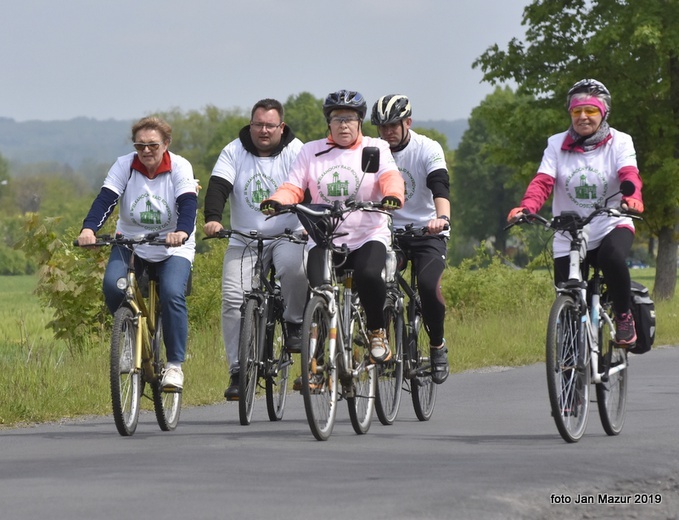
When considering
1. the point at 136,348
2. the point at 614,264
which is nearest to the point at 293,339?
the point at 136,348

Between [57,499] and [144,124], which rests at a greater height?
[144,124]

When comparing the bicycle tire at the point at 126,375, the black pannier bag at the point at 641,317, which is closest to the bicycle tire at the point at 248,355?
the bicycle tire at the point at 126,375

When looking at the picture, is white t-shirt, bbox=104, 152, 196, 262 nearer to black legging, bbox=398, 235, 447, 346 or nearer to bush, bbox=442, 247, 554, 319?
black legging, bbox=398, 235, 447, 346

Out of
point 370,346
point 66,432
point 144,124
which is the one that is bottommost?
point 66,432

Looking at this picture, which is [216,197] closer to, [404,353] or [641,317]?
[404,353]

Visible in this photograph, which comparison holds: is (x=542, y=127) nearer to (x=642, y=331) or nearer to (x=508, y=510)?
(x=642, y=331)

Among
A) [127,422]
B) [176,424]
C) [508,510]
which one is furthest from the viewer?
[176,424]

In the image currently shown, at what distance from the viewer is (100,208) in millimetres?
9273

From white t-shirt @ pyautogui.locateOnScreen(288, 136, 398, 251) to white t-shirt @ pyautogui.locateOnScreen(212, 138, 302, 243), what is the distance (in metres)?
1.11

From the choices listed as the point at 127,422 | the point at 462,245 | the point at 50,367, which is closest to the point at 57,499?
the point at 127,422

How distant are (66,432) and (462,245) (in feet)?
324

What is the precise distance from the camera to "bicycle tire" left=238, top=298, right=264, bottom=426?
9.34 meters

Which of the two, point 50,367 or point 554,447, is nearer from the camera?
point 554,447

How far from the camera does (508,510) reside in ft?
19.2
